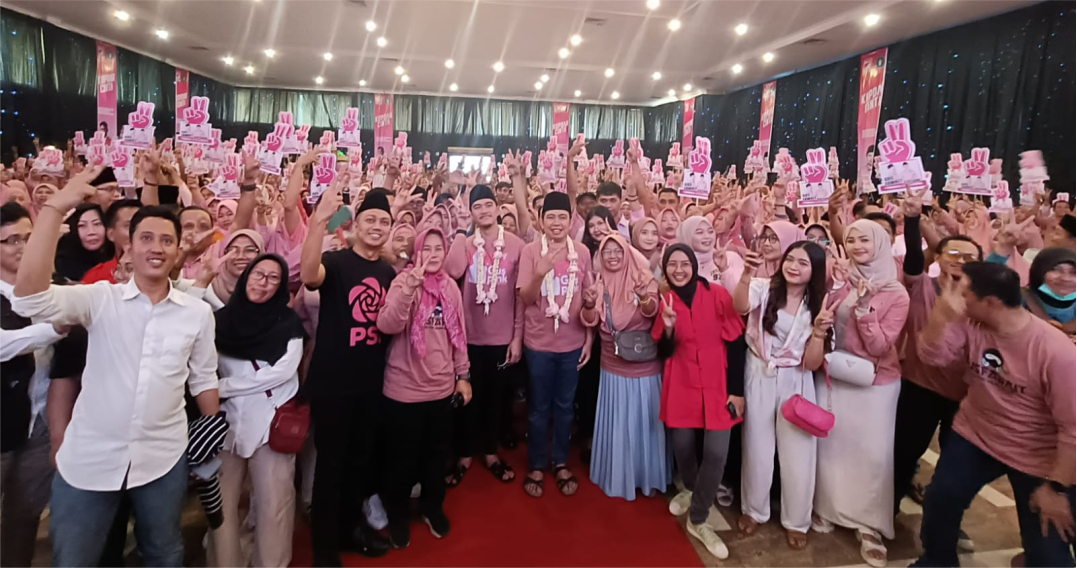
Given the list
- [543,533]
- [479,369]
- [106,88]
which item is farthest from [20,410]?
[106,88]

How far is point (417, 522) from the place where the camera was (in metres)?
2.65

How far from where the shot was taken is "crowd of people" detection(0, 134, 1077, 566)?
5.65ft

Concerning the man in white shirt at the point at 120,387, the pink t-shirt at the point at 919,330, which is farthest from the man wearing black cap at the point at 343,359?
the pink t-shirt at the point at 919,330

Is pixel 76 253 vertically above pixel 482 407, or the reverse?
pixel 76 253

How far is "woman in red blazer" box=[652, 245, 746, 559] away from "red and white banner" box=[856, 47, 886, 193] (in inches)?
269

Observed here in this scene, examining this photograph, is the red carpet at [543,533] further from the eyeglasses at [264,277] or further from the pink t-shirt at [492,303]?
the eyeglasses at [264,277]

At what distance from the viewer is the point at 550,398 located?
292cm

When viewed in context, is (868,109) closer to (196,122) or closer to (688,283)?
(688,283)

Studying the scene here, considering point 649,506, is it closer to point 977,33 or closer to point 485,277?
point 485,277

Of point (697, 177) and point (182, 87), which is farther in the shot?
point (182, 87)

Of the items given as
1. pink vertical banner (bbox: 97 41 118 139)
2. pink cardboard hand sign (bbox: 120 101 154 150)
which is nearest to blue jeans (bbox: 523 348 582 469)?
pink cardboard hand sign (bbox: 120 101 154 150)

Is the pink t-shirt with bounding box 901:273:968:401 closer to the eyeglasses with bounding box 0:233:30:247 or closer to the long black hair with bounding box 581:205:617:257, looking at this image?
the long black hair with bounding box 581:205:617:257

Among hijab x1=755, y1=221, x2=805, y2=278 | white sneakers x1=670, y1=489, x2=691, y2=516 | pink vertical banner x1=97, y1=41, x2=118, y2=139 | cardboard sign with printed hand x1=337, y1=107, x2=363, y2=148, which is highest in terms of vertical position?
pink vertical banner x1=97, y1=41, x2=118, y2=139

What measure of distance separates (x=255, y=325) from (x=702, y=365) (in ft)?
6.35
